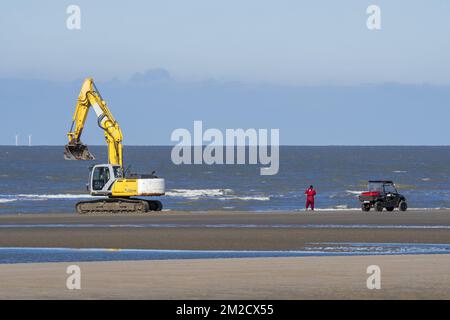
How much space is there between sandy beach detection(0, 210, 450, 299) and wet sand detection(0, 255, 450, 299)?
2cm

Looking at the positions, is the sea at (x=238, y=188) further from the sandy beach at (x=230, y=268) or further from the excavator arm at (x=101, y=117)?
the sandy beach at (x=230, y=268)

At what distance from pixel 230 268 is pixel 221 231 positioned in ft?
61.5

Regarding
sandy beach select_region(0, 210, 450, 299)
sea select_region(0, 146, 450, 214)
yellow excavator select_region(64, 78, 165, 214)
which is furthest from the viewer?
sea select_region(0, 146, 450, 214)

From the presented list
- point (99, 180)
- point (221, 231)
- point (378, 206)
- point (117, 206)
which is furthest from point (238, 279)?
point (378, 206)

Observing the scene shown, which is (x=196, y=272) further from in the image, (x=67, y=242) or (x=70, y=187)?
(x=70, y=187)

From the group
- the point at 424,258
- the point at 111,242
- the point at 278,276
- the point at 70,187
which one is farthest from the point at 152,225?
the point at 70,187

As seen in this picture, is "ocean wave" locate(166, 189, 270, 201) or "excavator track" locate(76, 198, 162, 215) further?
"ocean wave" locate(166, 189, 270, 201)

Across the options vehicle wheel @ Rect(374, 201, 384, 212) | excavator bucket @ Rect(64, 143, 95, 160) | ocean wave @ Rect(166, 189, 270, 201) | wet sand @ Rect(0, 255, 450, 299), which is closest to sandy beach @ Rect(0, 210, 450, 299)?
wet sand @ Rect(0, 255, 450, 299)

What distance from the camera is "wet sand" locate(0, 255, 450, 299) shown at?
20.2 metres

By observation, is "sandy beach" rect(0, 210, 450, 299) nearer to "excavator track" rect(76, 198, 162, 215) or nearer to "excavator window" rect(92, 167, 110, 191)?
"excavator window" rect(92, 167, 110, 191)

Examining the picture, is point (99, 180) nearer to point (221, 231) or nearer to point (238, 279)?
point (221, 231)

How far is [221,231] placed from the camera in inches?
1741
